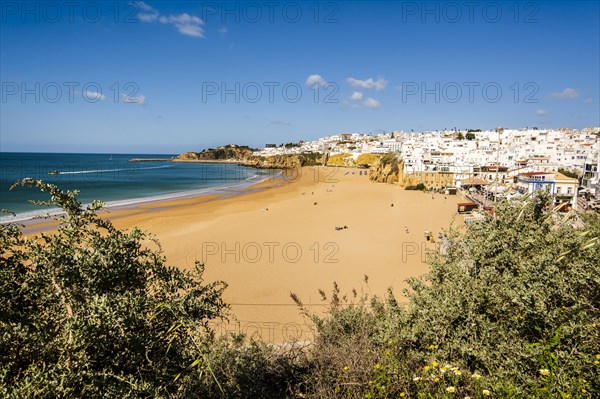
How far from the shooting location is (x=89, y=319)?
6.43 feet

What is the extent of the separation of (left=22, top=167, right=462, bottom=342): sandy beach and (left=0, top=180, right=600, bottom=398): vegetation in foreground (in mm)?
890

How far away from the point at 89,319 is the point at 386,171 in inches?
2103

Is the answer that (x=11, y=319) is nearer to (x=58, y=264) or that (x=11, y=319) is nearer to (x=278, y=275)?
(x=58, y=264)

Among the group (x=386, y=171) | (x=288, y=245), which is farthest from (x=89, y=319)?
(x=386, y=171)

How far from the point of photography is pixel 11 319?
206cm

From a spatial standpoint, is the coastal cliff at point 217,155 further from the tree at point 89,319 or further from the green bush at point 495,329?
the tree at point 89,319

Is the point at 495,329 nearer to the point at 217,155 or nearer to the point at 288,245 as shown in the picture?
the point at 288,245

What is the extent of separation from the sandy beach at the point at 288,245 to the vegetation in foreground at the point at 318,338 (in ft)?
2.92

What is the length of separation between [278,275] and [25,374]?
36.1 feet

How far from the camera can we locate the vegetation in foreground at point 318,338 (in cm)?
200

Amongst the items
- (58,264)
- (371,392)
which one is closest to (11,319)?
(58,264)

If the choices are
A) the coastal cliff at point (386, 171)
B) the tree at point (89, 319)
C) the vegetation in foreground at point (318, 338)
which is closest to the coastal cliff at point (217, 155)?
the coastal cliff at point (386, 171)

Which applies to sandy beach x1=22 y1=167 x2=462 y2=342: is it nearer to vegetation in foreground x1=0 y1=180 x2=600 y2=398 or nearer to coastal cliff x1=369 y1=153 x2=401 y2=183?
vegetation in foreground x1=0 y1=180 x2=600 y2=398

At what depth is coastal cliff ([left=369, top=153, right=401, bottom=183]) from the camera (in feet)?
169
